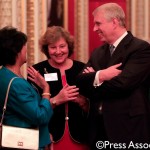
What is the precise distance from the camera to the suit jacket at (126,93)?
3.30 metres

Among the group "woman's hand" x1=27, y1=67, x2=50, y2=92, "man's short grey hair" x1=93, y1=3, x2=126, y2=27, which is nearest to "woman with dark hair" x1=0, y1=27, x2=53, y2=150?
"woman's hand" x1=27, y1=67, x2=50, y2=92

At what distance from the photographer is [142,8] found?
220 inches

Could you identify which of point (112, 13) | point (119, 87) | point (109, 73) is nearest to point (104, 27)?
point (112, 13)

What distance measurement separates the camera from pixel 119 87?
3.28 m

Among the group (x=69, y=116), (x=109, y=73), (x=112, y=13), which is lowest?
(x=69, y=116)

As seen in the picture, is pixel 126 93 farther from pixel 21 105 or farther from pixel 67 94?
pixel 21 105

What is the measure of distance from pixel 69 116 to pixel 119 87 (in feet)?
2.15

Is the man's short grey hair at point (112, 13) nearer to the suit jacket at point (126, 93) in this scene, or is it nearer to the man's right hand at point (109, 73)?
the suit jacket at point (126, 93)

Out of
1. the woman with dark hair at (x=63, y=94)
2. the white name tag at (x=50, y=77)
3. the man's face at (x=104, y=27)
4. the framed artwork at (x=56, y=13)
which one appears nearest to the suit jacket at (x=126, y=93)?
the man's face at (x=104, y=27)

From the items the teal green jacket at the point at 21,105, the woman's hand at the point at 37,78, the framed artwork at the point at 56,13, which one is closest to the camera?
the teal green jacket at the point at 21,105

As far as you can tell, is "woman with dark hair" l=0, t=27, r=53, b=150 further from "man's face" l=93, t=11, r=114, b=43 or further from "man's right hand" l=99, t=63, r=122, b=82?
"man's face" l=93, t=11, r=114, b=43

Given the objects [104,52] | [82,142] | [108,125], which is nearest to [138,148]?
[108,125]

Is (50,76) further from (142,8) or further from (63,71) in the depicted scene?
(142,8)

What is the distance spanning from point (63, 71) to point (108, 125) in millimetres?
714
